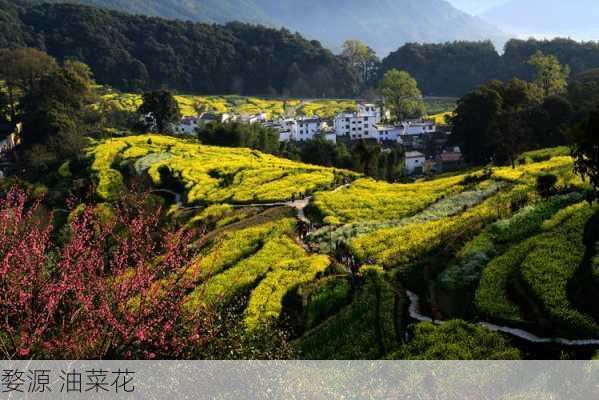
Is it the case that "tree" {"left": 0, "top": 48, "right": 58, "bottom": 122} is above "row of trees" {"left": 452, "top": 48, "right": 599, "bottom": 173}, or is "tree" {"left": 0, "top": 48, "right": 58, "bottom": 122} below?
above

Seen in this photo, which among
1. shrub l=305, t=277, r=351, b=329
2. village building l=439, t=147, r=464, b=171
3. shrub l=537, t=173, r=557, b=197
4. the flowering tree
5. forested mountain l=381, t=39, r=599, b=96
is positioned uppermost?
forested mountain l=381, t=39, r=599, b=96

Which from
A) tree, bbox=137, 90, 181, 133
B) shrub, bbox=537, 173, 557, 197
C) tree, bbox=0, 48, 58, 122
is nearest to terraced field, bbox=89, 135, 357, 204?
tree, bbox=137, 90, 181, 133

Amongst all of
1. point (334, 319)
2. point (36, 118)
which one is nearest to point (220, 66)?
point (36, 118)

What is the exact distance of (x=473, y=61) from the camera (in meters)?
145

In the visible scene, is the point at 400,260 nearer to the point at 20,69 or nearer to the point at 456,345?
the point at 456,345

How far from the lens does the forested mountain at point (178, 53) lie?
132500 millimetres

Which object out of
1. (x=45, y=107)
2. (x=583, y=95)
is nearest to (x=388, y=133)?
(x=583, y=95)

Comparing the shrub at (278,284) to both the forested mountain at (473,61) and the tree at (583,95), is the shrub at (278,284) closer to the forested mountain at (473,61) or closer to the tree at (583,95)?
the tree at (583,95)

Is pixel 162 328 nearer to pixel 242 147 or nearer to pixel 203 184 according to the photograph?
pixel 203 184

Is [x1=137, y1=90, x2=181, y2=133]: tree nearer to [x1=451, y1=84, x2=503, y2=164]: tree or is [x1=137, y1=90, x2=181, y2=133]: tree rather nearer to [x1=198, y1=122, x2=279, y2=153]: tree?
[x1=198, y1=122, x2=279, y2=153]: tree

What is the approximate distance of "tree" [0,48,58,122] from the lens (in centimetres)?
8356

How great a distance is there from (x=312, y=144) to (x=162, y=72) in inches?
3156

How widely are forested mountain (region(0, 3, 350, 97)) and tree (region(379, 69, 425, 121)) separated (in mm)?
44481

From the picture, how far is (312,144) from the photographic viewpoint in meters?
67.8
